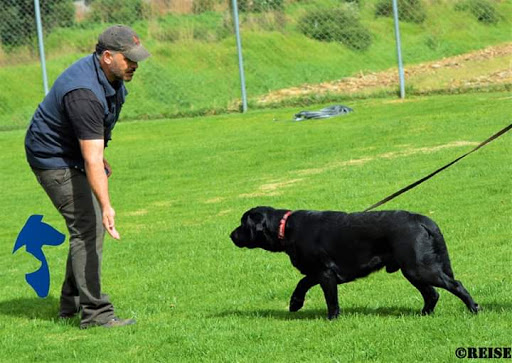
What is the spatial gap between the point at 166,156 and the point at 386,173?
4.90 meters

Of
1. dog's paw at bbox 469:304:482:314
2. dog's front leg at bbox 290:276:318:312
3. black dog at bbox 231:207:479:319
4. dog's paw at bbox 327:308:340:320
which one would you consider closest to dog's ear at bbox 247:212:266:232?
black dog at bbox 231:207:479:319

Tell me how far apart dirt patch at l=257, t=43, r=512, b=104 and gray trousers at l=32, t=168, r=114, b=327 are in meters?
13.8

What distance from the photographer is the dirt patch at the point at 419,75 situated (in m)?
21.1

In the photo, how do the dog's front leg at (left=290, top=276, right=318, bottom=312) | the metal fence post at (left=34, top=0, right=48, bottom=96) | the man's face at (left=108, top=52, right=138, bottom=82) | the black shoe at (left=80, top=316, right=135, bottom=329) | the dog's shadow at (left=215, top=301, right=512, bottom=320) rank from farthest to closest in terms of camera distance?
the metal fence post at (left=34, top=0, right=48, bottom=96) → the black shoe at (left=80, top=316, right=135, bottom=329) → the dog's front leg at (left=290, top=276, right=318, bottom=312) → the man's face at (left=108, top=52, right=138, bottom=82) → the dog's shadow at (left=215, top=301, right=512, bottom=320)

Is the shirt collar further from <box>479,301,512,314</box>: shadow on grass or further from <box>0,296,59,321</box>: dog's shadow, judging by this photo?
<box>479,301,512,314</box>: shadow on grass

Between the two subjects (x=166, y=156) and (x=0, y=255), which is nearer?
(x=0, y=255)

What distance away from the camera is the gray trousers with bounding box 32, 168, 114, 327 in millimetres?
7891

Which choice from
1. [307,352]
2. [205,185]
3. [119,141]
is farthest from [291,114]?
[307,352]

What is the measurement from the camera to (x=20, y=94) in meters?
20.9

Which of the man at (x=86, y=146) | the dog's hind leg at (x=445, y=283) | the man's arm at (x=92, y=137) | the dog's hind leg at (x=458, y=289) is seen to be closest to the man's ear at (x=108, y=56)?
the man at (x=86, y=146)

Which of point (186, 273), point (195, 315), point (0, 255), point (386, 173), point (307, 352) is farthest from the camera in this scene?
point (386, 173)

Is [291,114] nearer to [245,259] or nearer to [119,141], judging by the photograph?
[119,141]

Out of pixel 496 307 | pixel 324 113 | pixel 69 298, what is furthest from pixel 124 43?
pixel 324 113

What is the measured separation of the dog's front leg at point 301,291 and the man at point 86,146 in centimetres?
131
